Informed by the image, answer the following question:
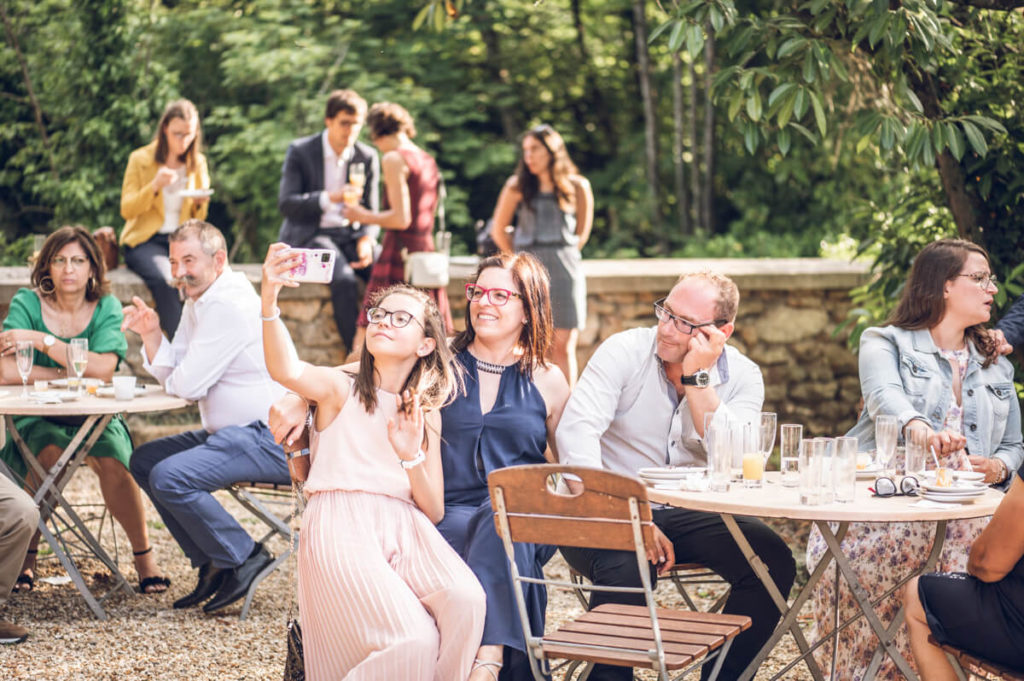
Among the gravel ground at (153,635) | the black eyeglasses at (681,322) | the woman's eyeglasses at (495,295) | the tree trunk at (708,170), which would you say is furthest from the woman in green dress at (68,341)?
the tree trunk at (708,170)

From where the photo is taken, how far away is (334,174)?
21.7ft

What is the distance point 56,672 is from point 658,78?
37.6 feet

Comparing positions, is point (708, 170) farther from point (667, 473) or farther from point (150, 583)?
point (667, 473)

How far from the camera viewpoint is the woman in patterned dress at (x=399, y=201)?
6480 millimetres

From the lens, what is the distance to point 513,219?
22.4ft

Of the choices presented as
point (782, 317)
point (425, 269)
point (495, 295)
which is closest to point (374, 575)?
point (495, 295)

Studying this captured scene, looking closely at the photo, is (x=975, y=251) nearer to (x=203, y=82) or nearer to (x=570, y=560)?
(x=570, y=560)

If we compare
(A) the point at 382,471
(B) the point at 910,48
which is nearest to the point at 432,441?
(A) the point at 382,471

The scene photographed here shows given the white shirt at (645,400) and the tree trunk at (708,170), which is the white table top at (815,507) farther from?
the tree trunk at (708,170)

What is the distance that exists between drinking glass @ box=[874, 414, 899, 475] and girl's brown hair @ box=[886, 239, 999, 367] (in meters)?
0.82

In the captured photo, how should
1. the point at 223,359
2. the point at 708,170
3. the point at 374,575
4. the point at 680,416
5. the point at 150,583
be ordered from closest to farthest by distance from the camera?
the point at 374,575 < the point at 680,416 < the point at 223,359 < the point at 150,583 < the point at 708,170

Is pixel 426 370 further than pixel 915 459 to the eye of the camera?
Yes

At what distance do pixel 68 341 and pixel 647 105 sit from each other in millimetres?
8783

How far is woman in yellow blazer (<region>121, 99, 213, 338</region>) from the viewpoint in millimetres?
6285
